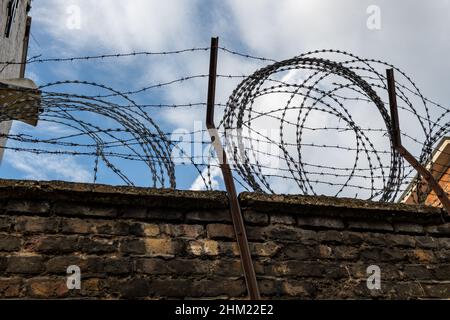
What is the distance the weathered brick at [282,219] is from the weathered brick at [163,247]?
740mm

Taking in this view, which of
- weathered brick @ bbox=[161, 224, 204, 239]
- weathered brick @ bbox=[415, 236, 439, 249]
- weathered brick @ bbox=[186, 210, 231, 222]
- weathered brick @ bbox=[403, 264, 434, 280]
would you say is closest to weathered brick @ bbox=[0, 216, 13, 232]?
weathered brick @ bbox=[161, 224, 204, 239]

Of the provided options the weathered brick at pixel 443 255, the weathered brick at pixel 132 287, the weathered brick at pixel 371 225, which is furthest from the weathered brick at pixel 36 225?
the weathered brick at pixel 443 255

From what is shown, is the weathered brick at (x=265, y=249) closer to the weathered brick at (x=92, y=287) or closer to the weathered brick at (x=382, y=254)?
the weathered brick at (x=382, y=254)

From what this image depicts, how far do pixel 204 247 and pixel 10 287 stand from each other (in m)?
1.23

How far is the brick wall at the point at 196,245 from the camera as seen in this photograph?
2.93m

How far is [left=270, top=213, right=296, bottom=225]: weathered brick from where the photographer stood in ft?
11.4

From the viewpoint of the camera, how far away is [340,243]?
11.4 feet

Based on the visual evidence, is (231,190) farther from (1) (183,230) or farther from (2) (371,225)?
(2) (371,225)

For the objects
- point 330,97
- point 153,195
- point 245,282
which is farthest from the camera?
point 330,97

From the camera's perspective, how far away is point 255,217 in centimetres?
344

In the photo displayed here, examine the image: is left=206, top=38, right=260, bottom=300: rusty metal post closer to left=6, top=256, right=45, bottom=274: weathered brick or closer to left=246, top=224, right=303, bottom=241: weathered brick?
left=246, top=224, right=303, bottom=241: weathered brick
